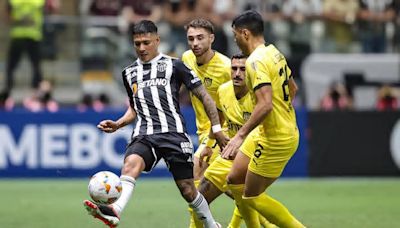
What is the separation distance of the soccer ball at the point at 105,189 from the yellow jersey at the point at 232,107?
5.80 ft

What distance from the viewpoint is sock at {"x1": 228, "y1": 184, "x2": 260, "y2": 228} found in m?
10.8

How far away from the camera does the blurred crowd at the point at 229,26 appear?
23094 millimetres

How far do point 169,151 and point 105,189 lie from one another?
904 mm

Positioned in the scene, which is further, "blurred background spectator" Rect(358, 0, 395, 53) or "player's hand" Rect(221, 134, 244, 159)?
"blurred background spectator" Rect(358, 0, 395, 53)

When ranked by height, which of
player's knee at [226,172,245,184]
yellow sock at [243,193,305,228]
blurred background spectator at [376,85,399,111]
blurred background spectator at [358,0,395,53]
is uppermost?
player's knee at [226,172,245,184]

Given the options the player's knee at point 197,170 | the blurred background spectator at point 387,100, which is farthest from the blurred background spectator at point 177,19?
the player's knee at point 197,170

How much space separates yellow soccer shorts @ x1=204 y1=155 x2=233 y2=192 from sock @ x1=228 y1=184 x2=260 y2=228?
22.4 inches

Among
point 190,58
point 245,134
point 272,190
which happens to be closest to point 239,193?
point 245,134

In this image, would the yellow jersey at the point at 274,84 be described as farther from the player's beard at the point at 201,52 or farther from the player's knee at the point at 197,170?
the player's knee at the point at 197,170

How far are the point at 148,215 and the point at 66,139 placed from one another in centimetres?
688

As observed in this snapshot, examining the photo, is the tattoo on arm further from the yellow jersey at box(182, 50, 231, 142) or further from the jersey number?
the yellow jersey at box(182, 50, 231, 142)

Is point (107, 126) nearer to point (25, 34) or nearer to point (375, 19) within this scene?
point (25, 34)

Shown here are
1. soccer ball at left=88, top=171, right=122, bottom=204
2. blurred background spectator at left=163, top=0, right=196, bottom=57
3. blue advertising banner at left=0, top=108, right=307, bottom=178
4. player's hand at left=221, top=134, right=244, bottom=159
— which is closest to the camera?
player's hand at left=221, top=134, right=244, bottom=159

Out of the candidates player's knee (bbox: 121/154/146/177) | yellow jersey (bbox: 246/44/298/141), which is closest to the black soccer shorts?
player's knee (bbox: 121/154/146/177)
